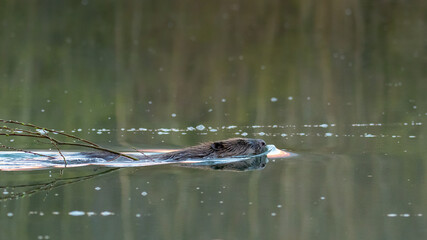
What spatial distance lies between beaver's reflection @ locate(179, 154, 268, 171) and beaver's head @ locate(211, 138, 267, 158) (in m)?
0.08

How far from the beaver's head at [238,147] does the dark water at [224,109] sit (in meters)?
0.34

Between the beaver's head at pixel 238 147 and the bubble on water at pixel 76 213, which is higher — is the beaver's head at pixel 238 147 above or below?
above

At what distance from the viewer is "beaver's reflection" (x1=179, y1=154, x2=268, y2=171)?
26.1 ft

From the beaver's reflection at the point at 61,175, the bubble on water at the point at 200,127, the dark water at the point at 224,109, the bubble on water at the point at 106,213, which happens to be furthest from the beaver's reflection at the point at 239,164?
the bubble on water at the point at 106,213

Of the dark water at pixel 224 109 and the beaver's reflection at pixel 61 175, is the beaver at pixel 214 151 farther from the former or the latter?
the dark water at pixel 224 109

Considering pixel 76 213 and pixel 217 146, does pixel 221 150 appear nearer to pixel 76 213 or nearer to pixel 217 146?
pixel 217 146

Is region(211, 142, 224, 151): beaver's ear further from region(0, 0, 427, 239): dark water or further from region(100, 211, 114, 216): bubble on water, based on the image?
region(100, 211, 114, 216): bubble on water

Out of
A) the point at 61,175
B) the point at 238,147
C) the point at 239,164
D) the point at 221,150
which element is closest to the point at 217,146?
the point at 221,150

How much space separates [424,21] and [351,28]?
72.1 inches

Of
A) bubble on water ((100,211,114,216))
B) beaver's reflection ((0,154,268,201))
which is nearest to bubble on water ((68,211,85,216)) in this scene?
bubble on water ((100,211,114,216))

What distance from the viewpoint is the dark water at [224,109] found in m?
6.02

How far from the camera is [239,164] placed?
825 cm

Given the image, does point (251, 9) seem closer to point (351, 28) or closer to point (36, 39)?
point (351, 28)

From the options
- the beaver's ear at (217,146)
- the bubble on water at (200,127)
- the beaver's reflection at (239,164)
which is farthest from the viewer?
the bubble on water at (200,127)
